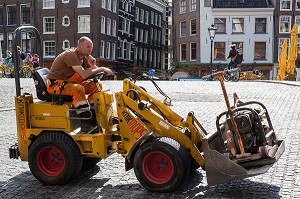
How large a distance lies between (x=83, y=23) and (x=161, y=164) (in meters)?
43.8

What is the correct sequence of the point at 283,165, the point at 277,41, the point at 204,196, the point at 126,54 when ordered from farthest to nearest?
the point at 126,54, the point at 277,41, the point at 283,165, the point at 204,196

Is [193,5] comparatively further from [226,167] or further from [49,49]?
[226,167]

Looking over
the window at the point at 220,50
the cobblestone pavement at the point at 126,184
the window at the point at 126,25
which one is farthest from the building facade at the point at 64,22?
the cobblestone pavement at the point at 126,184

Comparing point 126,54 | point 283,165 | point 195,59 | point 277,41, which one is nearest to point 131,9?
point 126,54

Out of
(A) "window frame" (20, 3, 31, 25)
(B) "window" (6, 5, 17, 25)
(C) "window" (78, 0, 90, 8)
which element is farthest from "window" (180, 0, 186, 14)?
(B) "window" (6, 5, 17, 25)

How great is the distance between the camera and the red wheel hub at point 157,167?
4.65 meters

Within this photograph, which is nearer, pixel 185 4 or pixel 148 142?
pixel 148 142

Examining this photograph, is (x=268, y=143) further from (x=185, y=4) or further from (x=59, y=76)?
(x=185, y=4)

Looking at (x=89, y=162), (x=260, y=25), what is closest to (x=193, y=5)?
(x=260, y=25)

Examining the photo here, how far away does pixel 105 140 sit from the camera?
5004 millimetres

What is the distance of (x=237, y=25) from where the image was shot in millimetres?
49250

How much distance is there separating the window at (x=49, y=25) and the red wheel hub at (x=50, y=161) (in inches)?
1731

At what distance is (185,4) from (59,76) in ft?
156

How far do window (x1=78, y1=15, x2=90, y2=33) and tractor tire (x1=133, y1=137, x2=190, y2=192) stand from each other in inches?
1699
